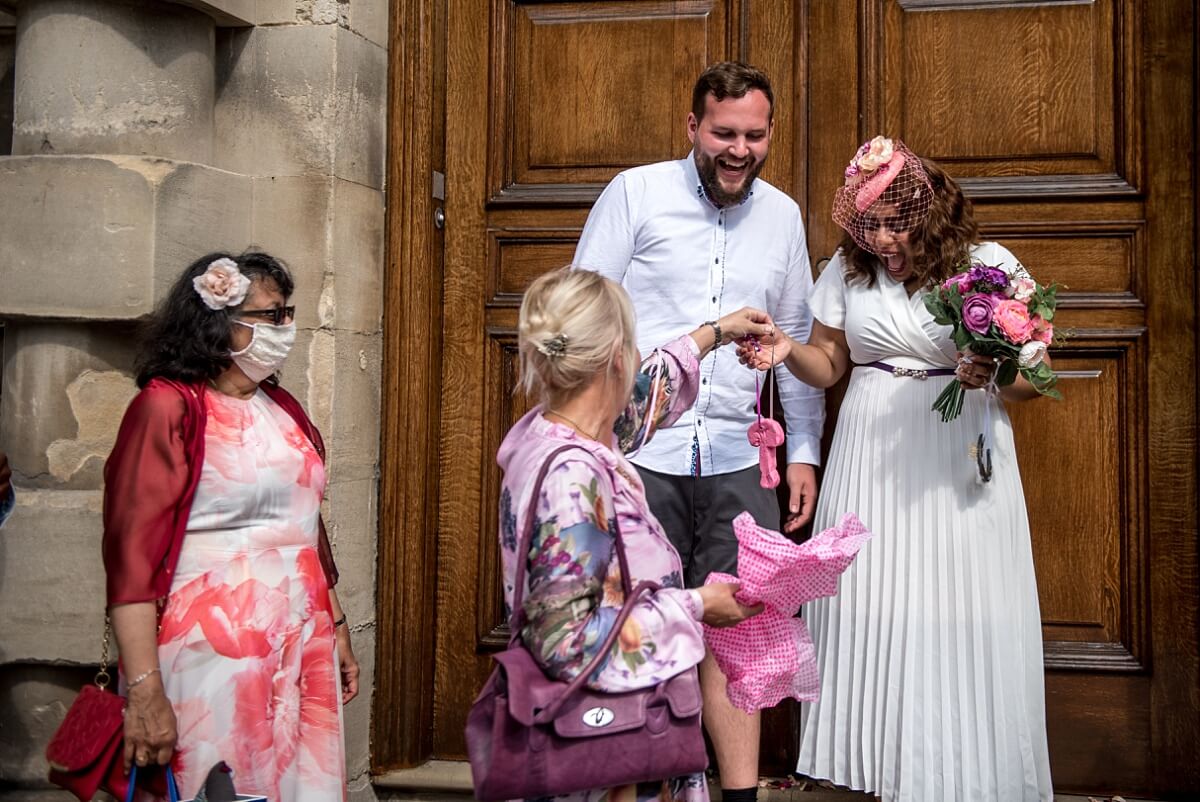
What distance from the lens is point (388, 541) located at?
442 cm

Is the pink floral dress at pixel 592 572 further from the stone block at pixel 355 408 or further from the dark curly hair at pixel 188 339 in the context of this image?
the stone block at pixel 355 408

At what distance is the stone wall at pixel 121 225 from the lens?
12.1ft

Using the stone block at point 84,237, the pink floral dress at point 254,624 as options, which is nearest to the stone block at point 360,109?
the stone block at point 84,237

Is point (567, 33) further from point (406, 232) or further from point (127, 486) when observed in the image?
point (127, 486)

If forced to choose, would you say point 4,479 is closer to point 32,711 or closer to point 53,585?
point 53,585

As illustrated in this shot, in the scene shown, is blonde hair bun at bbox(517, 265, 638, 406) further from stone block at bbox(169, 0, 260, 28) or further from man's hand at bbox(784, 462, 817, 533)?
stone block at bbox(169, 0, 260, 28)

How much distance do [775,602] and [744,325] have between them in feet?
3.32

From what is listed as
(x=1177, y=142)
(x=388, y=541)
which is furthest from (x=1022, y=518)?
(x=388, y=541)

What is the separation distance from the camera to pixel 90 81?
383 cm

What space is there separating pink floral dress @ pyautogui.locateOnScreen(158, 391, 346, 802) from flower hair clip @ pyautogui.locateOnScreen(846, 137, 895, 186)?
5.66 ft

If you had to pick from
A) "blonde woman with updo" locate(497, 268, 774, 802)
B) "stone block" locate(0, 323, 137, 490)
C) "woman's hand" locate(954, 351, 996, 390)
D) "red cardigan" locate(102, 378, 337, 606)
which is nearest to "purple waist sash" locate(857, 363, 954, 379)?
"woman's hand" locate(954, 351, 996, 390)

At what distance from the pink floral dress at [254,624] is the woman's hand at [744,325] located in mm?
1074

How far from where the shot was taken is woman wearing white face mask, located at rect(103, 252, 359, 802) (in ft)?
9.32

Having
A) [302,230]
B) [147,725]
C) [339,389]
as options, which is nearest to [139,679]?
[147,725]
